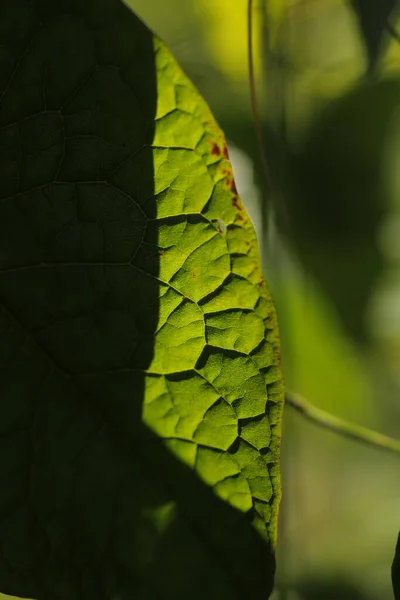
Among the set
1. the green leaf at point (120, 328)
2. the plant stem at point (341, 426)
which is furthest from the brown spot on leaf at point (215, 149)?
the plant stem at point (341, 426)

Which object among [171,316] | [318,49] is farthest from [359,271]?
[171,316]

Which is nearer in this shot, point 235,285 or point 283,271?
point 235,285

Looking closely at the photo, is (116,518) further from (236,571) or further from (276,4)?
(276,4)

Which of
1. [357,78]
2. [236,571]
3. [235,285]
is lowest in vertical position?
[236,571]

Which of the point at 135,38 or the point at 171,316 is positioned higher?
the point at 135,38

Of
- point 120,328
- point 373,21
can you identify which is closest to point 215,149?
point 120,328

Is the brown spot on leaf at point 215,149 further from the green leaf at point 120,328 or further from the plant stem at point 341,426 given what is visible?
the plant stem at point 341,426
